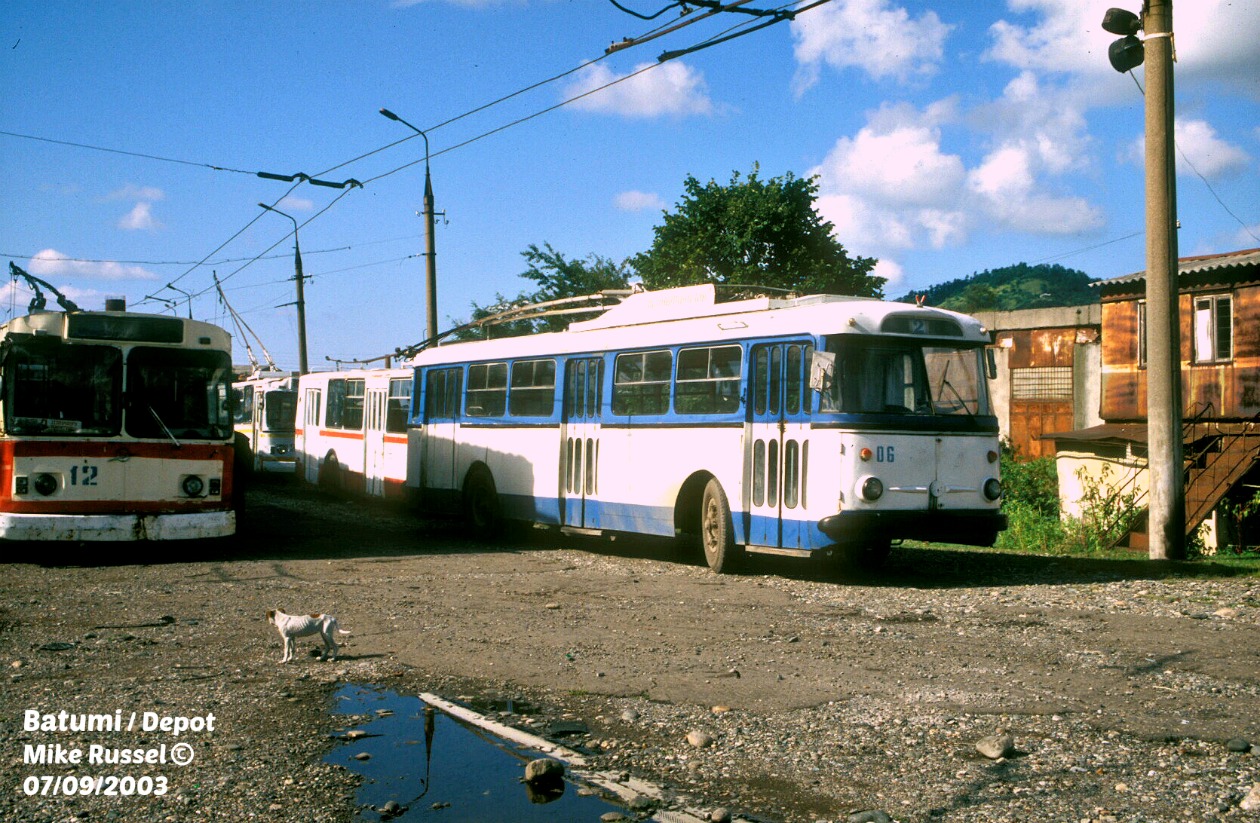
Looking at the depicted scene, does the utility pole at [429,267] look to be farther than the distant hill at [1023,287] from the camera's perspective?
No

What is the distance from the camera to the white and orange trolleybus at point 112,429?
13125mm

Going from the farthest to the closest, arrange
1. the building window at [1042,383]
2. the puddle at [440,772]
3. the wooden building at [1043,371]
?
1. the building window at [1042,383]
2. the wooden building at [1043,371]
3. the puddle at [440,772]

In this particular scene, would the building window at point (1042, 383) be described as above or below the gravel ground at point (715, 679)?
above

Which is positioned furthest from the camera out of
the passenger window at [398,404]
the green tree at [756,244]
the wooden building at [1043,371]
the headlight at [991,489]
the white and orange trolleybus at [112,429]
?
the green tree at [756,244]

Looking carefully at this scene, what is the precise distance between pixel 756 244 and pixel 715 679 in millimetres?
33062

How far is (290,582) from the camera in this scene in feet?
38.9

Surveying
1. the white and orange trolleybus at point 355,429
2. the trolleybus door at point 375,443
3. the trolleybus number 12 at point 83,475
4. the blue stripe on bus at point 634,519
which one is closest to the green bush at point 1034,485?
the white and orange trolleybus at point 355,429

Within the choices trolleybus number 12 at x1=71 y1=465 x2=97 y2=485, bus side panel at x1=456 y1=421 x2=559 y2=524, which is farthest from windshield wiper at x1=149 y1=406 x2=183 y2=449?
bus side panel at x1=456 y1=421 x2=559 y2=524

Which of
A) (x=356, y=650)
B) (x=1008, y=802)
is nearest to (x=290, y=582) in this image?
(x=356, y=650)

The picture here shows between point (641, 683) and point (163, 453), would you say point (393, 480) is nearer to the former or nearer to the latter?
point (163, 453)

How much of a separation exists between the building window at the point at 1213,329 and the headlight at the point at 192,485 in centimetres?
1872

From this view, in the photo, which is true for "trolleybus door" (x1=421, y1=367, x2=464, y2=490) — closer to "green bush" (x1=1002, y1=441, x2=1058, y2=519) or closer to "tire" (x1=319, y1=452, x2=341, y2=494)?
"tire" (x1=319, y1=452, x2=341, y2=494)

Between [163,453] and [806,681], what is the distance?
931 centimetres

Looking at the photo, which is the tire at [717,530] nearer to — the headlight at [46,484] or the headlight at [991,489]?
the headlight at [991,489]
